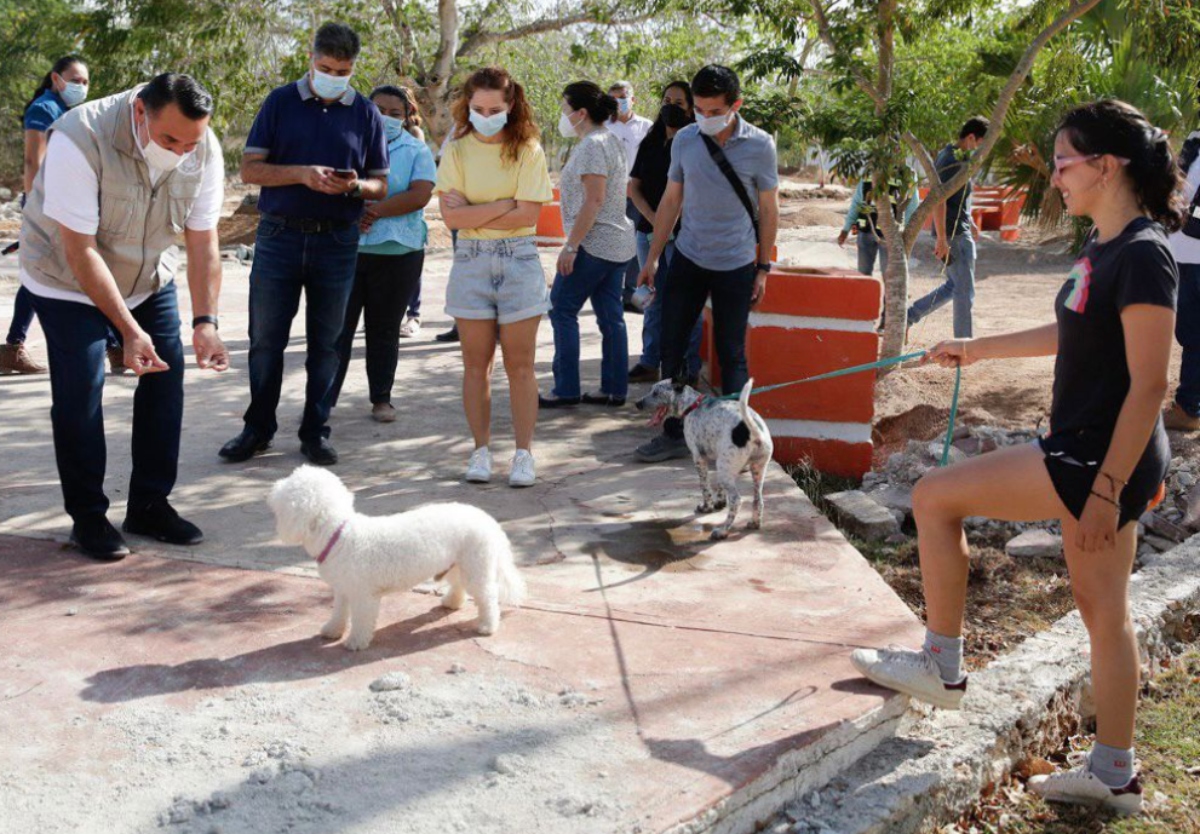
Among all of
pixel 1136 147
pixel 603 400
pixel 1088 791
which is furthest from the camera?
pixel 603 400

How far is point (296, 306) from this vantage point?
596cm

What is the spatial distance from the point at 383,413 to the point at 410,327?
127 inches

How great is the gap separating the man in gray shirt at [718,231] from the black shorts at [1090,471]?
2.96 metres

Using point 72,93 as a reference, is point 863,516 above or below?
below

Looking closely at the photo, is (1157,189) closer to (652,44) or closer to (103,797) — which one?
(103,797)

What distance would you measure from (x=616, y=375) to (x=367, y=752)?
4.36 meters

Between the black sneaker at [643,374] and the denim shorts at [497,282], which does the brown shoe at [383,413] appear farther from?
the black sneaker at [643,374]

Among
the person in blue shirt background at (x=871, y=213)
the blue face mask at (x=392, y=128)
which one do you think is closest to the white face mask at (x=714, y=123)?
the blue face mask at (x=392, y=128)

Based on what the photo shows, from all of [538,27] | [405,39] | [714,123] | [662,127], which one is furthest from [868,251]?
[538,27]

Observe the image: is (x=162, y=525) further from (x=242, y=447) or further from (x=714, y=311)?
(x=714, y=311)

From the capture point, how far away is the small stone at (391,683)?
3521 mm

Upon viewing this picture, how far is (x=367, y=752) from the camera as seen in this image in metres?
3.16

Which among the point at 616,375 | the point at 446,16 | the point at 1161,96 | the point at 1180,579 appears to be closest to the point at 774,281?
the point at 616,375

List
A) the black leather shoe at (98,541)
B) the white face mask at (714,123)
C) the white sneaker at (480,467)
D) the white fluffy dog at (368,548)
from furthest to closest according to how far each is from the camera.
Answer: the white face mask at (714,123) → the white sneaker at (480,467) → the black leather shoe at (98,541) → the white fluffy dog at (368,548)
